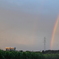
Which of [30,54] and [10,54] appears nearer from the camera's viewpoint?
[10,54]

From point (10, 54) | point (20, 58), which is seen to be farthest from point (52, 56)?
point (10, 54)

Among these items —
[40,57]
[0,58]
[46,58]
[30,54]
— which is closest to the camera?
[0,58]

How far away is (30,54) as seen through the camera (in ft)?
80.3

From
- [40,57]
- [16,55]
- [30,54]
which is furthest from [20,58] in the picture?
[40,57]

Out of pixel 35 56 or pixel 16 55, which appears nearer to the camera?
pixel 16 55

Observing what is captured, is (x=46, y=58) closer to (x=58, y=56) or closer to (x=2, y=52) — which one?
(x=58, y=56)

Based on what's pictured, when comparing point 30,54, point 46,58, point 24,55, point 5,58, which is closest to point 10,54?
point 5,58

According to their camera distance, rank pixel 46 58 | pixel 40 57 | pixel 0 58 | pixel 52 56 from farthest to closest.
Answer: pixel 52 56 → pixel 46 58 → pixel 40 57 → pixel 0 58

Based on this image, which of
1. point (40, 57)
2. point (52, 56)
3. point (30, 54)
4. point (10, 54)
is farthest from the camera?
point (52, 56)

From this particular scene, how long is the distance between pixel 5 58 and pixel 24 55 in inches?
160

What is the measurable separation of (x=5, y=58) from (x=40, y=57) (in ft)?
29.2

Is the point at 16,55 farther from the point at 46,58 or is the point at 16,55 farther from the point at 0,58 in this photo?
the point at 46,58

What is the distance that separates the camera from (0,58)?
18672 millimetres

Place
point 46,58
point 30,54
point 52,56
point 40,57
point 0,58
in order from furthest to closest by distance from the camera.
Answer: point 52,56
point 46,58
point 40,57
point 30,54
point 0,58
